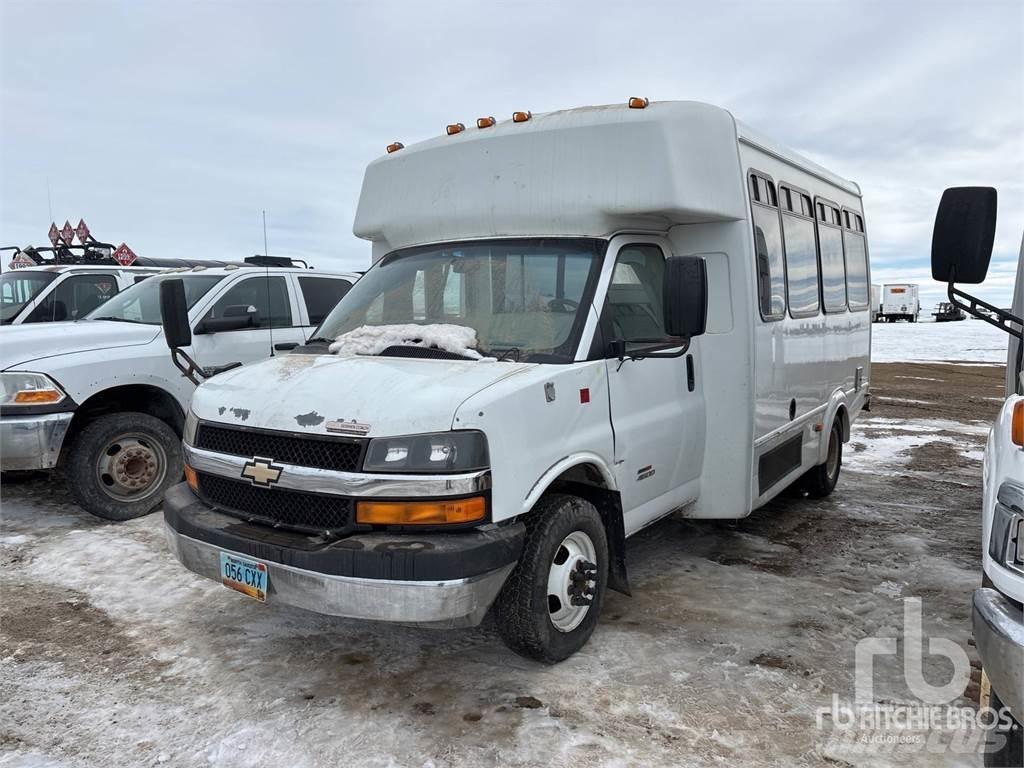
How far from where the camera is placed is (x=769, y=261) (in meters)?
5.39

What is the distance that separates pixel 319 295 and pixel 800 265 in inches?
185

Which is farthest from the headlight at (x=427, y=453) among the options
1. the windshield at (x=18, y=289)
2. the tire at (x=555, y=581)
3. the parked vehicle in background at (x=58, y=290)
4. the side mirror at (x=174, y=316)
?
the windshield at (x=18, y=289)

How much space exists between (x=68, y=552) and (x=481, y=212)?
12.8 feet

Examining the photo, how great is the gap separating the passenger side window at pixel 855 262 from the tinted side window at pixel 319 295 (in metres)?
Result: 5.01

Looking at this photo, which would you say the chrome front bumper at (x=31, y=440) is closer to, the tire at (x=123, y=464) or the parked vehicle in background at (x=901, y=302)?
the tire at (x=123, y=464)

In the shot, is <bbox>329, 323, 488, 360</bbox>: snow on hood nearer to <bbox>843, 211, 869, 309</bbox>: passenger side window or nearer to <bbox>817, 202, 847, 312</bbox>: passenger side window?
<bbox>817, 202, 847, 312</bbox>: passenger side window

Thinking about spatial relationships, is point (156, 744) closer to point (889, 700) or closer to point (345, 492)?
point (345, 492)

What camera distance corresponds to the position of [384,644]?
13.8ft

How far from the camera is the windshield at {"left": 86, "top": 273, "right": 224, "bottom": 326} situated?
7.27 metres

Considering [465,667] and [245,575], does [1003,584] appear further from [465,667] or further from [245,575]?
[245,575]

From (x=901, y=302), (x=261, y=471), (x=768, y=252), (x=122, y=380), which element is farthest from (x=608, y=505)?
(x=901, y=302)

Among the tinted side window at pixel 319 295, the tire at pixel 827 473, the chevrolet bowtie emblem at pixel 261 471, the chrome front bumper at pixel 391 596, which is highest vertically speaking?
the tinted side window at pixel 319 295

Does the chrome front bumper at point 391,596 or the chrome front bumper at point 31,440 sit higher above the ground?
the chrome front bumper at point 31,440

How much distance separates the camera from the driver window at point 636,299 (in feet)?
14.2
